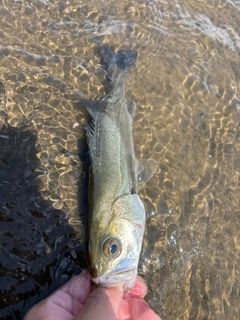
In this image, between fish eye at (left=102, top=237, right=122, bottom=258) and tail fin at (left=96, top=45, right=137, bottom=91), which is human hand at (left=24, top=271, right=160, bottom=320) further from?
tail fin at (left=96, top=45, right=137, bottom=91)

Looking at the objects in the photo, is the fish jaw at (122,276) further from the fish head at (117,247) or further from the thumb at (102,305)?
the thumb at (102,305)

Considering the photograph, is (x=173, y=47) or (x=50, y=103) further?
(x=173, y=47)

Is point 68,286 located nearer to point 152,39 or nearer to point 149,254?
point 149,254

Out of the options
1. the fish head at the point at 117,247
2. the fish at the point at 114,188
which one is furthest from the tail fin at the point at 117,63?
the fish head at the point at 117,247

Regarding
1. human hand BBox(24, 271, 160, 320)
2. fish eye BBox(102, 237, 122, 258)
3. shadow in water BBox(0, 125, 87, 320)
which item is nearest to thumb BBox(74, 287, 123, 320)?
human hand BBox(24, 271, 160, 320)

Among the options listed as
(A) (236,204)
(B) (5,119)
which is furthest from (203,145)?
(B) (5,119)

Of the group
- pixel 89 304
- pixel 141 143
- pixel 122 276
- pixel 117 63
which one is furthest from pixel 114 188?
pixel 117 63

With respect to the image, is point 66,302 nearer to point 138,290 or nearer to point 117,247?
point 117,247
